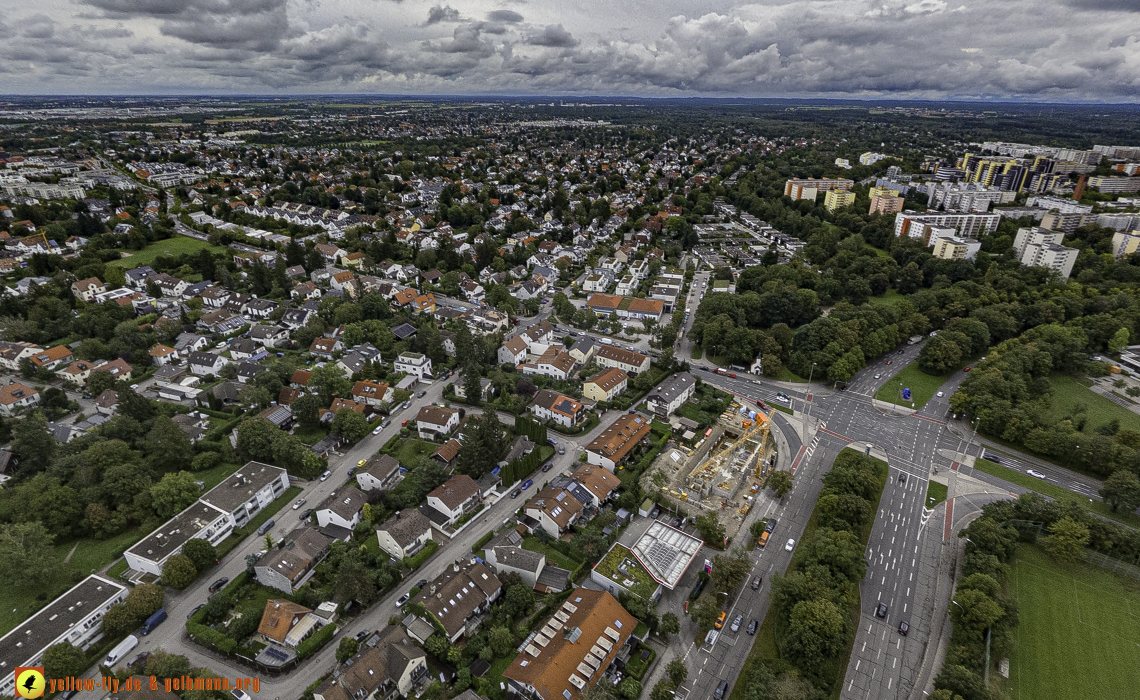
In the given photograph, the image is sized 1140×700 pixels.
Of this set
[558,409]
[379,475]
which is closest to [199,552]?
[379,475]

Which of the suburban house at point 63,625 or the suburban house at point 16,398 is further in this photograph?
the suburban house at point 16,398

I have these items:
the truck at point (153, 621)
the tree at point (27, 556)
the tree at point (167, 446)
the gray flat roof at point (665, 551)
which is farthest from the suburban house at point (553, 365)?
the tree at point (27, 556)

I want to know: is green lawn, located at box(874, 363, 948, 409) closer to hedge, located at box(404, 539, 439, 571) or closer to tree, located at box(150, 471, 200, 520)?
hedge, located at box(404, 539, 439, 571)

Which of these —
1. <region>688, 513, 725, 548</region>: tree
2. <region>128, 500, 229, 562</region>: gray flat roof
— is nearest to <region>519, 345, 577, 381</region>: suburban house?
<region>688, 513, 725, 548</region>: tree

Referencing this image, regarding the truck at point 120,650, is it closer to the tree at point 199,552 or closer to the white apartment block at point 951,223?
the tree at point 199,552

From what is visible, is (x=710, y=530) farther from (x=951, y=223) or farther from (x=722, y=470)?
(x=951, y=223)

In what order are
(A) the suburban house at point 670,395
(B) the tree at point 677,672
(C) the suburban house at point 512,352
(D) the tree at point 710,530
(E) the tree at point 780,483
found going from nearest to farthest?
(B) the tree at point 677,672
(D) the tree at point 710,530
(E) the tree at point 780,483
(A) the suburban house at point 670,395
(C) the suburban house at point 512,352
